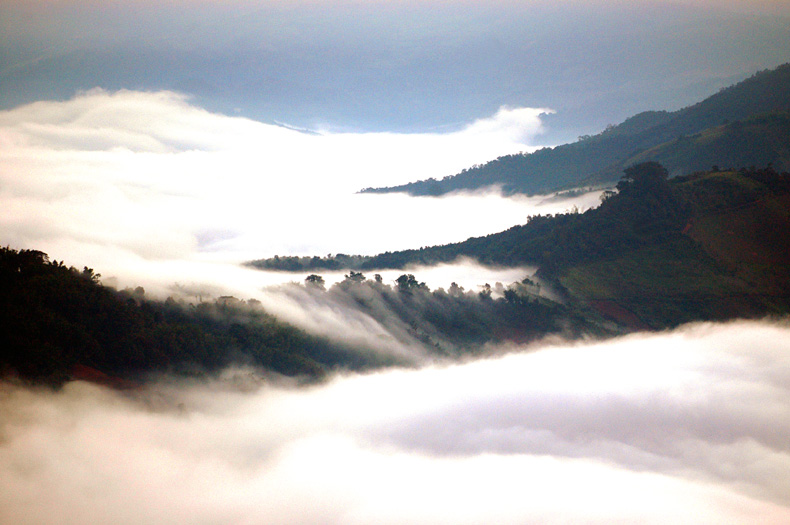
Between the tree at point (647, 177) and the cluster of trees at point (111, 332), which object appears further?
the tree at point (647, 177)

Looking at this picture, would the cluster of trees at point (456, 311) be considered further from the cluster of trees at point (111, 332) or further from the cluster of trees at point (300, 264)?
the cluster of trees at point (300, 264)

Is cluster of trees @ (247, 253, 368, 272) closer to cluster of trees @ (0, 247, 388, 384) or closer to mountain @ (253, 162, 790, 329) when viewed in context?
mountain @ (253, 162, 790, 329)

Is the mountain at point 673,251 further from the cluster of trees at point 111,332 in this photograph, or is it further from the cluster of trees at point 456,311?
the cluster of trees at point 111,332

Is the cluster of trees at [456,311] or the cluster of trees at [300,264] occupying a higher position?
the cluster of trees at [300,264]

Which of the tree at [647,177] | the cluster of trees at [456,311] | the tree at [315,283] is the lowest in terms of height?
the cluster of trees at [456,311]

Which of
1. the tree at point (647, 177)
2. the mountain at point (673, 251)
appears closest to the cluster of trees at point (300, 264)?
the mountain at point (673, 251)

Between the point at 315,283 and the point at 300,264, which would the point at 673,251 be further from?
the point at 300,264

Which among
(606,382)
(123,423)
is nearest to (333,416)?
(123,423)

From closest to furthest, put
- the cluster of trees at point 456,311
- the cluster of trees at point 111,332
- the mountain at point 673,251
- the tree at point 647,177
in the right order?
1. the cluster of trees at point 111,332
2. the cluster of trees at point 456,311
3. the mountain at point 673,251
4. the tree at point 647,177

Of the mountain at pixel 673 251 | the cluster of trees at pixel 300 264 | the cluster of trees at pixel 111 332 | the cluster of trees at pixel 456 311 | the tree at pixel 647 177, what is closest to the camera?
the cluster of trees at pixel 111 332
